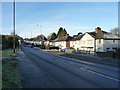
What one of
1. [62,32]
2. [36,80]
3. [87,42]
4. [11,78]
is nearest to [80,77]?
[36,80]

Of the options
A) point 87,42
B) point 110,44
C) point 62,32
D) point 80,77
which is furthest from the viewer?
point 62,32

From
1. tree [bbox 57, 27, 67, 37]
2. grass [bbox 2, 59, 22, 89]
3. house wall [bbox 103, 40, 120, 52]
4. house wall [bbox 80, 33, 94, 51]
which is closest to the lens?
grass [bbox 2, 59, 22, 89]

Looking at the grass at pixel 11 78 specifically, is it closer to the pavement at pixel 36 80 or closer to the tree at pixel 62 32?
the pavement at pixel 36 80

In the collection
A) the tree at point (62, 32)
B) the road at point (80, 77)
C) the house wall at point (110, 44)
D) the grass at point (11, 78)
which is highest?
the tree at point (62, 32)

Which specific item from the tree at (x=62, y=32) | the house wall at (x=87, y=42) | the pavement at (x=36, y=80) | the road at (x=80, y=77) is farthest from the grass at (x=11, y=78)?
the tree at (x=62, y=32)

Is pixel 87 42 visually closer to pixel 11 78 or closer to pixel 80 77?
pixel 80 77

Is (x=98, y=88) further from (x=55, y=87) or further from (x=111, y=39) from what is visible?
(x=111, y=39)

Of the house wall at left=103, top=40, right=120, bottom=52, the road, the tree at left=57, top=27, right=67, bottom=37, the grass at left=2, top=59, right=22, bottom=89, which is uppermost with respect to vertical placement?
the tree at left=57, top=27, right=67, bottom=37

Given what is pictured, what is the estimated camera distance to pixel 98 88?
6676 millimetres

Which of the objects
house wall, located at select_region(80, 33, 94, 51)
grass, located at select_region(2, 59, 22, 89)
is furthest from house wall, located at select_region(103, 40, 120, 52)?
grass, located at select_region(2, 59, 22, 89)

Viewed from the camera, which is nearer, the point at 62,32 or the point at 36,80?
the point at 36,80

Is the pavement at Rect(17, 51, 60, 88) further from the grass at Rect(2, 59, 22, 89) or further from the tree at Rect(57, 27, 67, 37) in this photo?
the tree at Rect(57, 27, 67, 37)

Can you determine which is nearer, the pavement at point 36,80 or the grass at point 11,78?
the grass at point 11,78

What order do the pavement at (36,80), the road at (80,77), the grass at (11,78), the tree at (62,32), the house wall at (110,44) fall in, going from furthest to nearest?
the tree at (62,32), the house wall at (110,44), the road at (80,77), the pavement at (36,80), the grass at (11,78)
